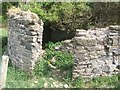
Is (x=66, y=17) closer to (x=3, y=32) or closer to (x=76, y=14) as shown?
(x=76, y=14)

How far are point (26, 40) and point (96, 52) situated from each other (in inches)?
73.8

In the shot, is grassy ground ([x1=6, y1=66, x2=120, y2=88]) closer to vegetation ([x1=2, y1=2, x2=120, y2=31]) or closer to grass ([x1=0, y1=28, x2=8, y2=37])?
vegetation ([x1=2, y1=2, x2=120, y2=31])

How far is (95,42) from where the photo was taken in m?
8.16

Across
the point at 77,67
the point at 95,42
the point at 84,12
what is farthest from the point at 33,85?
the point at 84,12

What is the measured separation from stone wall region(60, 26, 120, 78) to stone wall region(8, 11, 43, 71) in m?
1.23

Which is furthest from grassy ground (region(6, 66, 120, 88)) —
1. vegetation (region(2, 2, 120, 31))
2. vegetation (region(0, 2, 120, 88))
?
vegetation (region(2, 2, 120, 31))

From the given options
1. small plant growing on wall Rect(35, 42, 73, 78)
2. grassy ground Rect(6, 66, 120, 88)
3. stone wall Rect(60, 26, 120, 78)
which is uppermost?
stone wall Rect(60, 26, 120, 78)

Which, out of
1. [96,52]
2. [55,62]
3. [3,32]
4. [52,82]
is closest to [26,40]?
[55,62]

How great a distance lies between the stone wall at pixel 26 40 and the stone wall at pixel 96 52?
4.03ft

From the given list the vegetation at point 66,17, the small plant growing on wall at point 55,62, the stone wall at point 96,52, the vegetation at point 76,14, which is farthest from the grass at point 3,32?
the stone wall at point 96,52

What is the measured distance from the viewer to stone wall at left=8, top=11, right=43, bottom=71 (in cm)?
895

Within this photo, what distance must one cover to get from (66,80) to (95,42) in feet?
3.49

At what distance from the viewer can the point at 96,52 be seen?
26.9 ft

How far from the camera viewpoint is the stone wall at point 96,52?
319 inches
